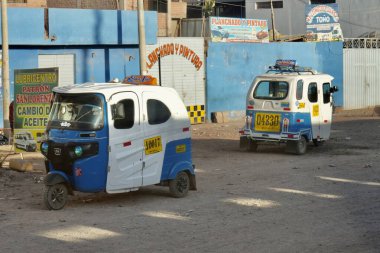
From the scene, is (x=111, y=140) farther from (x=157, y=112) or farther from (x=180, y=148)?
(x=180, y=148)

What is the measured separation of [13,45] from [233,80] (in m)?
10.0

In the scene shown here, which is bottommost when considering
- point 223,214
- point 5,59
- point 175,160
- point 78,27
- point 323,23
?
point 223,214

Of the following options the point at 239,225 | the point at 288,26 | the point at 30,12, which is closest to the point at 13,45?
the point at 30,12

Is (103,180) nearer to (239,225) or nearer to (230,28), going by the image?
(239,225)

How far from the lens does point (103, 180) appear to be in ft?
36.6

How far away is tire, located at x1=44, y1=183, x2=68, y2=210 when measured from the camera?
10992 millimetres

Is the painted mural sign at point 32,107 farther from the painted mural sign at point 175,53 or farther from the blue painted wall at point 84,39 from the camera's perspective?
the painted mural sign at point 175,53

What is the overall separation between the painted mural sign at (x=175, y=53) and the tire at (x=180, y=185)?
506 inches

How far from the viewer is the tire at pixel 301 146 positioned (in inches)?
728

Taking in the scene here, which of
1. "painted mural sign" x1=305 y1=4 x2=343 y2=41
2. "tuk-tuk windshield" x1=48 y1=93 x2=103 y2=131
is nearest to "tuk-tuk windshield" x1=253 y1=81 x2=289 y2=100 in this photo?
"tuk-tuk windshield" x1=48 y1=93 x2=103 y2=131

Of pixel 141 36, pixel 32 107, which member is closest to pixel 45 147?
pixel 32 107

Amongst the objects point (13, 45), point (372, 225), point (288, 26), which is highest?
point (288, 26)

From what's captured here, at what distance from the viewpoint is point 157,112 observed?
12047 millimetres

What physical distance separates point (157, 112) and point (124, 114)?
29.0 inches
